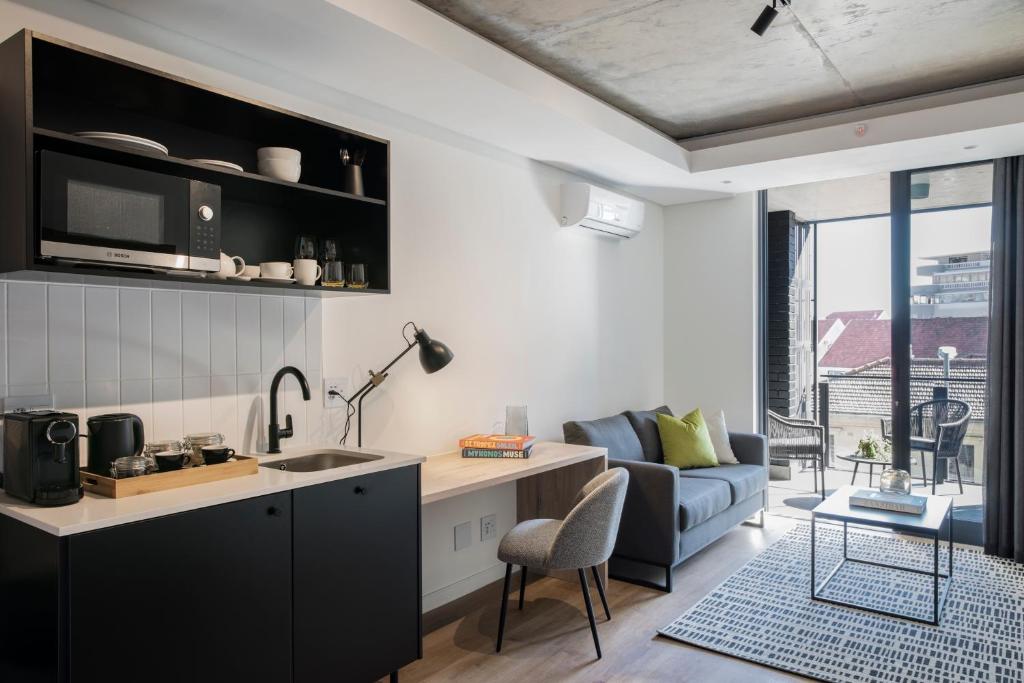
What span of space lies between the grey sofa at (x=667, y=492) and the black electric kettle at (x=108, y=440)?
94.7 inches

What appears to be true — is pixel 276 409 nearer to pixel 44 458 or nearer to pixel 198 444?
pixel 198 444

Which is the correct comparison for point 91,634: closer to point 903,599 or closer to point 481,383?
point 481,383

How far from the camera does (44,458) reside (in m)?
1.80

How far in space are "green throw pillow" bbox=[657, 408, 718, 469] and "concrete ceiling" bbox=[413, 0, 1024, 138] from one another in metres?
1.94

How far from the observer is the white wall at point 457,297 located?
8.77 feet

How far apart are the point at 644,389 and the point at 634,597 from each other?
1.97 meters

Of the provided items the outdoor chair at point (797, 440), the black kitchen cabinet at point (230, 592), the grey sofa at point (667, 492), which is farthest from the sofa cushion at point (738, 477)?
the black kitchen cabinet at point (230, 592)

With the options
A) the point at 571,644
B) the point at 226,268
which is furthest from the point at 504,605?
the point at 226,268

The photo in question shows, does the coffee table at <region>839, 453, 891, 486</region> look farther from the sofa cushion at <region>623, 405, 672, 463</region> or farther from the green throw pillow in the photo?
the sofa cushion at <region>623, 405, 672, 463</region>

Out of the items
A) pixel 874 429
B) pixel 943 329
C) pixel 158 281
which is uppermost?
pixel 158 281

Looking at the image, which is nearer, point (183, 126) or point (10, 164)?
point (10, 164)

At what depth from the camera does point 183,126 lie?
95.5 inches

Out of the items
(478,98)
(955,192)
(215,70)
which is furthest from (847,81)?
(215,70)

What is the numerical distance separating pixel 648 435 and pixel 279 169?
304cm
